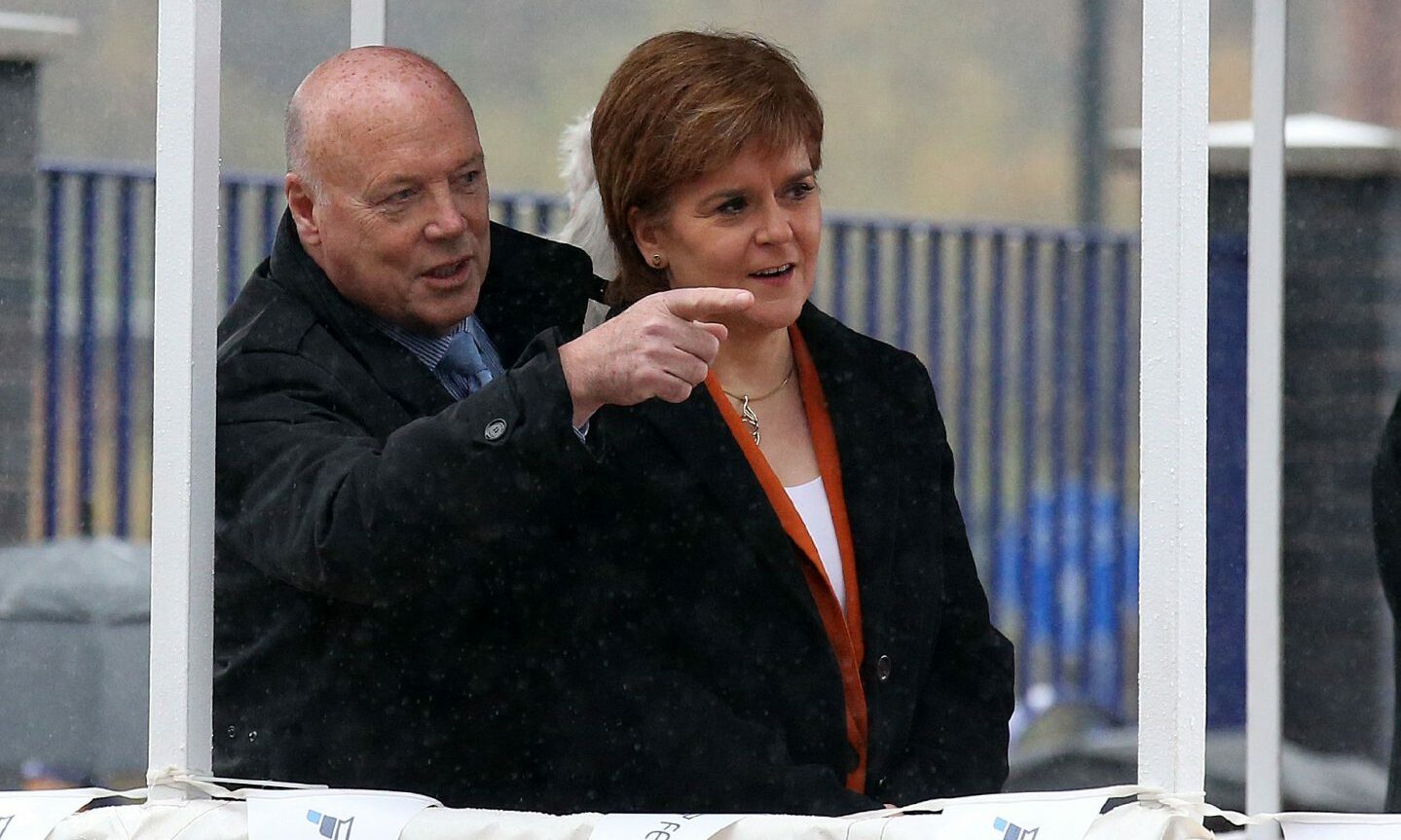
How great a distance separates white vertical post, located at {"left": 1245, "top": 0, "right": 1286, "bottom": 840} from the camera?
122 inches

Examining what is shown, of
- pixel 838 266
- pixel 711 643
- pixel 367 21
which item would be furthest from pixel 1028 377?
pixel 711 643

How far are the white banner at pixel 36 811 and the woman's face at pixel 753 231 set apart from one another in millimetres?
688

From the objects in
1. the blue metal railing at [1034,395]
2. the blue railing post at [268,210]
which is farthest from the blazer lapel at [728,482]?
the blue metal railing at [1034,395]

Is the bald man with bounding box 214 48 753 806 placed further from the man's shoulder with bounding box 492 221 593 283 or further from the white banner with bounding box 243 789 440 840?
the white banner with bounding box 243 789 440 840

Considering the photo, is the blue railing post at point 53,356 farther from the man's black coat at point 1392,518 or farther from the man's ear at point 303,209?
the man's ear at point 303,209

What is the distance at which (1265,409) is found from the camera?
3219 mm

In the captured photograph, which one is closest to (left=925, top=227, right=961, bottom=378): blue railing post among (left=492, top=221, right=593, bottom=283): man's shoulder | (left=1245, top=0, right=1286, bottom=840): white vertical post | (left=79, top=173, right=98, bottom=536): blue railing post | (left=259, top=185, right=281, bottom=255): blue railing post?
(left=259, top=185, right=281, bottom=255): blue railing post

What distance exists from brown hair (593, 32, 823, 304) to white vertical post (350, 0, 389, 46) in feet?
2.83

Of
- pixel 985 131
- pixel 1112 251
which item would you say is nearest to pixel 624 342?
pixel 1112 251

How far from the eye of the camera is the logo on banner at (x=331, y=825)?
149cm

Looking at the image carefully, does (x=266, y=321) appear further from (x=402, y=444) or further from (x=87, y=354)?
(x=87, y=354)

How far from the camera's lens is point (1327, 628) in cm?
532

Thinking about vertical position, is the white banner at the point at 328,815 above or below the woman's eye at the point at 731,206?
below

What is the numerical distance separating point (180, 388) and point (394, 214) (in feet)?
1.11
